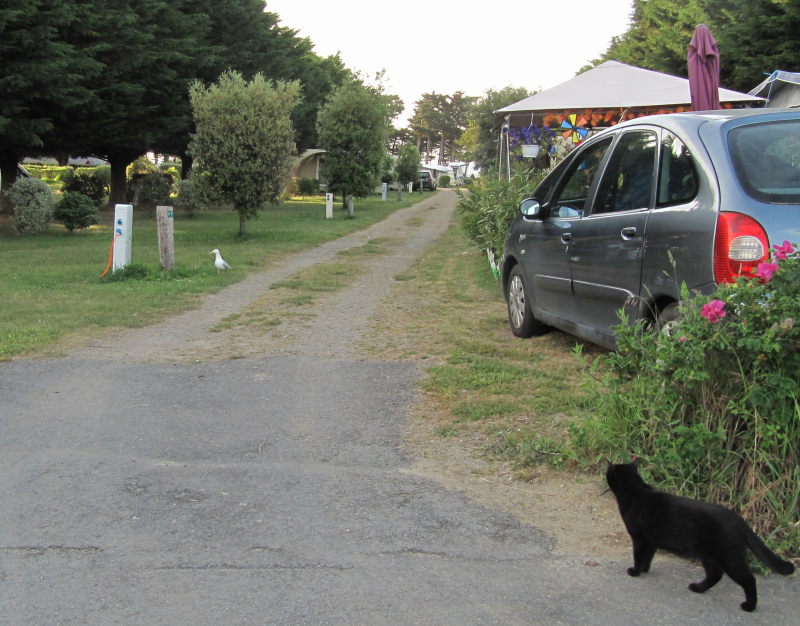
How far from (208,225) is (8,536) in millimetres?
22746

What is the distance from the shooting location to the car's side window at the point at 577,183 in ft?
21.0

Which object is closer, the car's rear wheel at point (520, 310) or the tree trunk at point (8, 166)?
the car's rear wheel at point (520, 310)

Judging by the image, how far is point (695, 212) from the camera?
4.53m

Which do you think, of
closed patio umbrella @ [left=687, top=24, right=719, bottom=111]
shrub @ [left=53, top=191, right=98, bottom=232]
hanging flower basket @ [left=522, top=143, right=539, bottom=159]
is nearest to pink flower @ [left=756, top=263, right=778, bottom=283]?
closed patio umbrella @ [left=687, top=24, right=719, bottom=111]

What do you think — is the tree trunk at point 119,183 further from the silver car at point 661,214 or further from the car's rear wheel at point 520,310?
the silver car at point 661,214

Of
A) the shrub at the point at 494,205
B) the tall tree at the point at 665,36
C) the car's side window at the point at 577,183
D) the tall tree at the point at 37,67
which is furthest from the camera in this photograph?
the tall tree at the point at 665,36

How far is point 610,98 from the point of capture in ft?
47.0

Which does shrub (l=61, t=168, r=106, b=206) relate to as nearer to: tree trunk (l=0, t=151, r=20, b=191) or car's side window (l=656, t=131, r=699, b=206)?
tree trunk (l=0, t=151, r=20, b=191)

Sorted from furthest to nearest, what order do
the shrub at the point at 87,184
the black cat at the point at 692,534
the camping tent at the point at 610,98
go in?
the shrub at the point at 87,184 < the camping tent at the point at 610,98 < the black cat at the point at 692,534

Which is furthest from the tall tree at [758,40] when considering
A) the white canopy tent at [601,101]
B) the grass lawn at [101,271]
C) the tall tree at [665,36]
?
the grass lawn at [101,271]

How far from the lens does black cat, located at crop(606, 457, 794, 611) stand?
9.69ft

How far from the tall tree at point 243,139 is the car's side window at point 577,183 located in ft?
40.3

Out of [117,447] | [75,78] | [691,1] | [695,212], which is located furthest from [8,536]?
[691,1]

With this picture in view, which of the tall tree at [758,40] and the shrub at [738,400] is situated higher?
the tall tree at [758,40]
